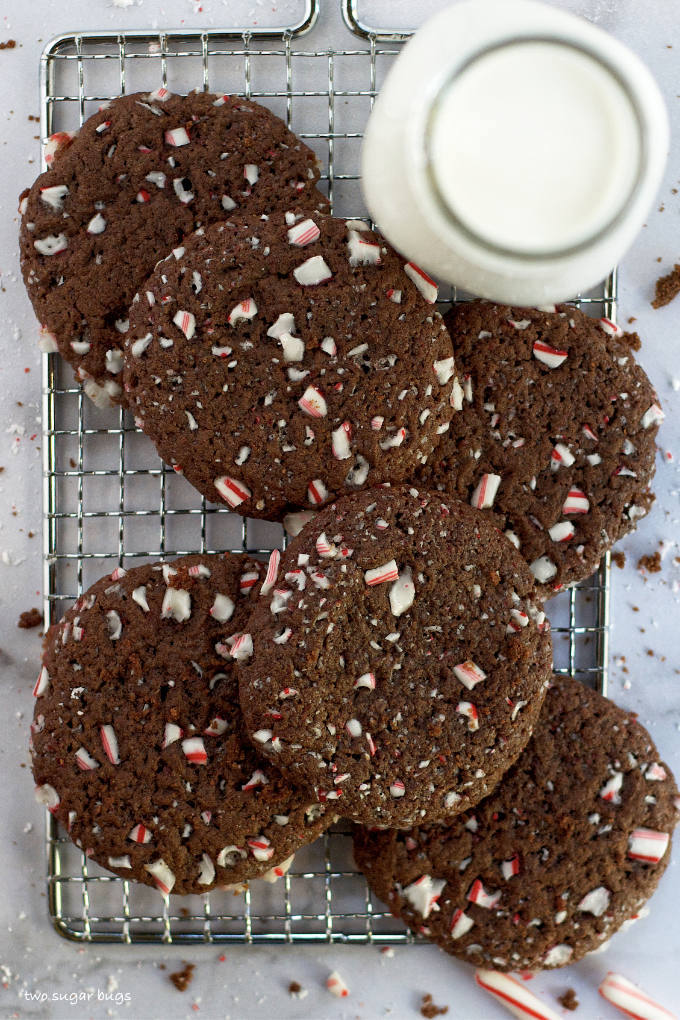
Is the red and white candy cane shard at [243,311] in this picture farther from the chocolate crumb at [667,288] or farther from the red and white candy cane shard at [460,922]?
the red and white candy cane shard at [460,922]

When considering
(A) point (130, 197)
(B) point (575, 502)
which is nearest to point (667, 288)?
(B) point (575, 502)

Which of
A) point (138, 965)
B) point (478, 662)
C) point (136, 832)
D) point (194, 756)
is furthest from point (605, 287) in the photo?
point (138, 965)

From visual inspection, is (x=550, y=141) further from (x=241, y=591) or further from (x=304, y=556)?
(x=241, y=591)

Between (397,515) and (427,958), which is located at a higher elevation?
(397,515)

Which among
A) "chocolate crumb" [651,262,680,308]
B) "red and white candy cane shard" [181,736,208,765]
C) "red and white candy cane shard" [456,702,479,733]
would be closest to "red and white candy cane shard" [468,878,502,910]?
"red and white candy cane shard" [456,702,479,733]

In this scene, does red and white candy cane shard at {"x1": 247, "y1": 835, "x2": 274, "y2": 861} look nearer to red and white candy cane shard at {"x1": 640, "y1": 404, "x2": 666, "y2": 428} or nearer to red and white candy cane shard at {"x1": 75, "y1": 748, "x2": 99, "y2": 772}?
red and white candy cane shard at {"x1": 75, "y1": 748, "x2": 99, "y2": 772}
